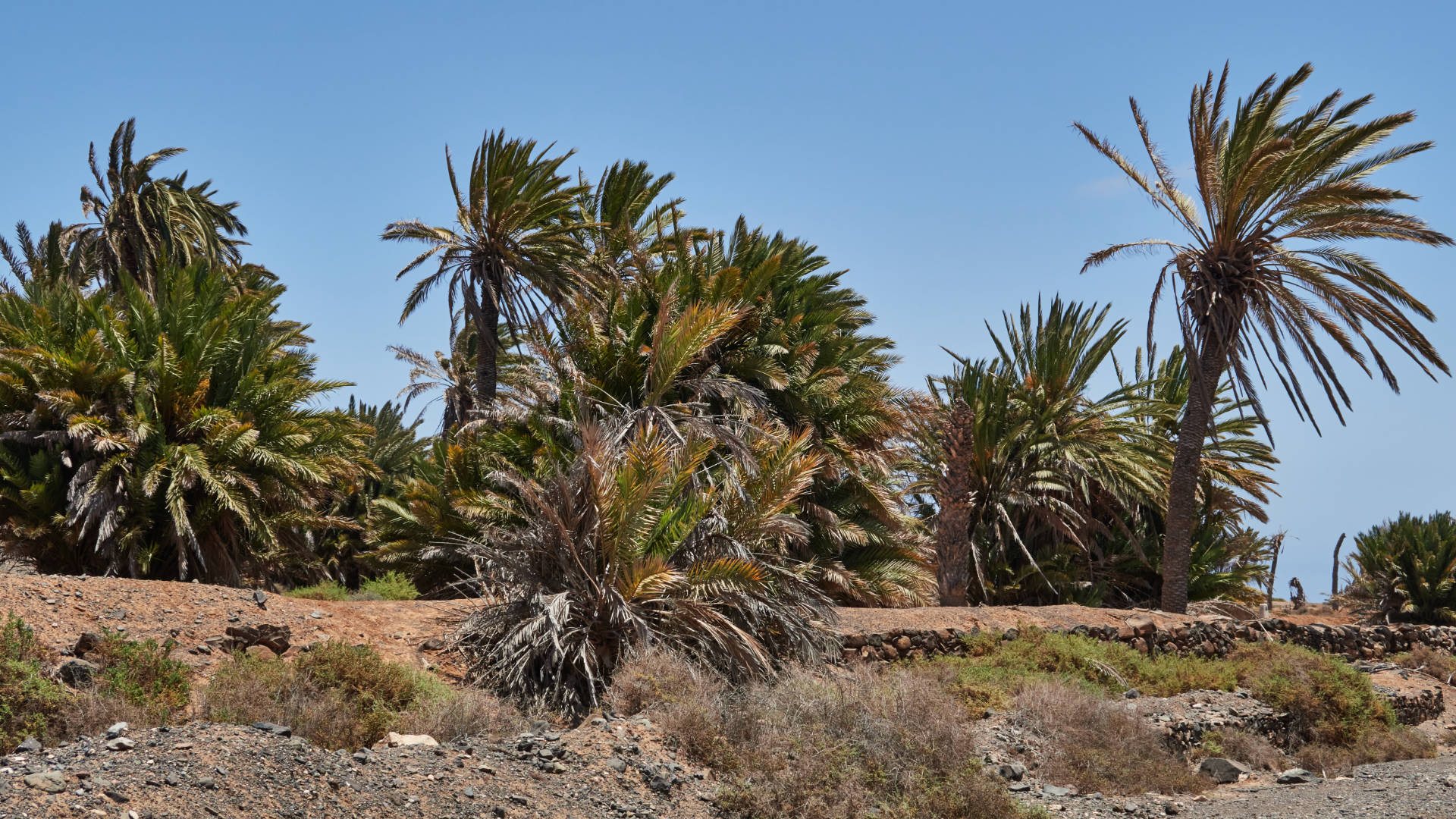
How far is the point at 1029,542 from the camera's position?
2125cm

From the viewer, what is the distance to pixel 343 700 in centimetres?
847

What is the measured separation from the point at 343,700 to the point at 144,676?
1470mm

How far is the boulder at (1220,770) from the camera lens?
10.2 meters

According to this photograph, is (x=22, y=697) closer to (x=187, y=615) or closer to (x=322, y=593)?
(x=187, y=615)

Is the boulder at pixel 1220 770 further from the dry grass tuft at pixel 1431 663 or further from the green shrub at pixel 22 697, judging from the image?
the dry grass tuft at pixel 1431 663

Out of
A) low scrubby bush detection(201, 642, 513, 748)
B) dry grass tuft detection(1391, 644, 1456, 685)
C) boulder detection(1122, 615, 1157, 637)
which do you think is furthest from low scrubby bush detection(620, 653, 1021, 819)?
dry grass tuft detection(1391, 644, 1456, 685)

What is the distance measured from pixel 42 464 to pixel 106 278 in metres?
11.4

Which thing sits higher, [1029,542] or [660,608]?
Answer: [1029,542]

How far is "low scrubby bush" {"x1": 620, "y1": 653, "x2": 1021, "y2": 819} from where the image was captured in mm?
7773

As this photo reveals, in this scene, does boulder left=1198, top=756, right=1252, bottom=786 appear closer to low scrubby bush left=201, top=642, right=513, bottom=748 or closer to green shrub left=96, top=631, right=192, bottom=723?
low scrubby bush left=201, top=642, right=513, bottom=748

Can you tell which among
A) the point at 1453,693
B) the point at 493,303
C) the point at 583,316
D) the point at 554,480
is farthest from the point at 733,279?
the point at 1453,693

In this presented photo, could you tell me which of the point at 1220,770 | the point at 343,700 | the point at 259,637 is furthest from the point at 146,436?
the point at 1220,770

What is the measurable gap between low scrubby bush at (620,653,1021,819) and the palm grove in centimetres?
99

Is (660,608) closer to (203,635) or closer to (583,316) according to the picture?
(203,635)
